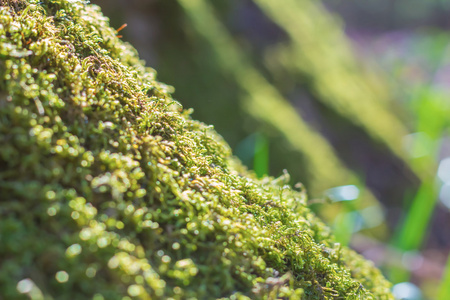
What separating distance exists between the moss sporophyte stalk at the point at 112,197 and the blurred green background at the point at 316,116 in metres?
0.62

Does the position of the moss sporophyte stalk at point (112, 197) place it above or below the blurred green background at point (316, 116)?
below

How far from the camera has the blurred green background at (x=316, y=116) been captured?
2047 mm

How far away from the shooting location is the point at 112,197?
0.47 meters

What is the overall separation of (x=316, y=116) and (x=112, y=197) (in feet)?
9.14

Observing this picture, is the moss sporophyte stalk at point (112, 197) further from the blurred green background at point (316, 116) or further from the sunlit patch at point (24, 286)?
the blurred green background at point (316, 116)

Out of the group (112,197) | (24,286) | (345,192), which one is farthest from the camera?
(345,192)

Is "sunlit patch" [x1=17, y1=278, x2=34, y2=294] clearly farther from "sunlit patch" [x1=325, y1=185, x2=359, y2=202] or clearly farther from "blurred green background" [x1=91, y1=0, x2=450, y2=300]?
"sunlit patch" [x1=325, y1=185, x2=359, y2=202]

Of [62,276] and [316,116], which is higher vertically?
[316,116]

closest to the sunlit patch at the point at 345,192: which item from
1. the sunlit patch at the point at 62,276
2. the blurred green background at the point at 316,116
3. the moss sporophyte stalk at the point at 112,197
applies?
the blurred green background at the point at 316,116

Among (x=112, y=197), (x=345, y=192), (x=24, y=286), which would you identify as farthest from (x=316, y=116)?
(x=24, y=286)

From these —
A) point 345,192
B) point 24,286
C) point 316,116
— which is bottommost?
point 24,286

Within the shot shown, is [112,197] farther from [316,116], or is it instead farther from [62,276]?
[316,116]

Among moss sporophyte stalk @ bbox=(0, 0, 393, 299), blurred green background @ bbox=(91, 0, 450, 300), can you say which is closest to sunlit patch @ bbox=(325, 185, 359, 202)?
blurred green background @ bbox=(91, 0, 450, 300)

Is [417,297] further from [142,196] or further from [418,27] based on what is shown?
[418,27]
